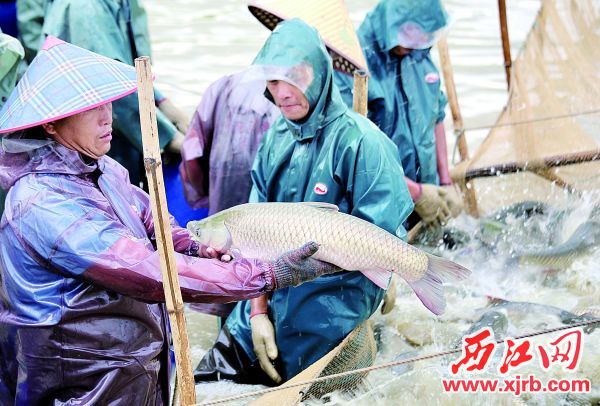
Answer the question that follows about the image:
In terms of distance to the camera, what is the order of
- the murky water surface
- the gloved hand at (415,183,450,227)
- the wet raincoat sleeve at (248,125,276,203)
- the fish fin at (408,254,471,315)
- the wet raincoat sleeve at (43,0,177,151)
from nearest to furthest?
the fish fin at (408,254,471,315) → the murky water surface → the wet raincoat sleeve at (248,125,276,203) → the wet raincoat sleeve at (43,0,177,151) → the gloved hand at (415,183,450,227)

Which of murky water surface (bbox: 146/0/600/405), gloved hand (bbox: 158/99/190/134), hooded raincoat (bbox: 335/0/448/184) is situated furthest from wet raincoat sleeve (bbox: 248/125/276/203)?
gloved hand (bbox: 158/99/190/134)

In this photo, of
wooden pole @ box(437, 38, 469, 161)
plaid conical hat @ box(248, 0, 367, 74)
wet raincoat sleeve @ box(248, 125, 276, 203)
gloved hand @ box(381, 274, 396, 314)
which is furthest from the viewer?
wooden pole @ box(437, 38, 469, 161)

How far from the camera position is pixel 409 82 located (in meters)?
5.32

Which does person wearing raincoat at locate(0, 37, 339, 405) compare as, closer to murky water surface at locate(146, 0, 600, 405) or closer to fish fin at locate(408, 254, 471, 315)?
fish fin at locate(408, 254, 471, 315)

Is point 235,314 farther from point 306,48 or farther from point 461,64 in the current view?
point 461,64

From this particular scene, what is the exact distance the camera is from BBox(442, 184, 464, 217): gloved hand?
18.5ft

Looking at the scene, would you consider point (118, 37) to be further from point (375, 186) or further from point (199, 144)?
point (375, 186)

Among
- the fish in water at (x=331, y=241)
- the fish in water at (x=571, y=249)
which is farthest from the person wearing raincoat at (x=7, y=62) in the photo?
the fish in water at (x=571, y=249)

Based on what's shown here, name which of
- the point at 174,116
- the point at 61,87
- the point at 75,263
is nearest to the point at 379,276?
the point at 75,263

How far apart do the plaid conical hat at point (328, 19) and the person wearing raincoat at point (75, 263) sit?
5.64 ft

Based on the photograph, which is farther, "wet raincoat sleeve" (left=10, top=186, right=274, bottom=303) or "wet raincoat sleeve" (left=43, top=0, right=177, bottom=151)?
"wet raincoat sleeve" (left=43, top=0, right=177, bottom=151)

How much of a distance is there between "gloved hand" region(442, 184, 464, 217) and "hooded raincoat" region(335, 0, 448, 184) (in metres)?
0.30

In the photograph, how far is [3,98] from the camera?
4254 millimetres

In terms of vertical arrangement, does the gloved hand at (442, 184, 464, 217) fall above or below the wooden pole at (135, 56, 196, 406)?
below
